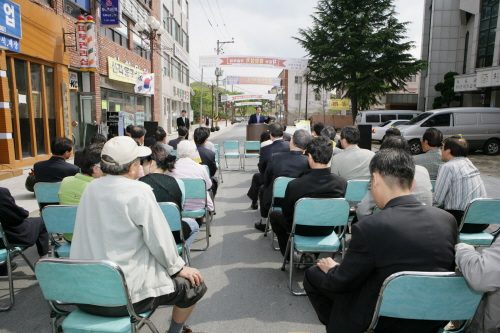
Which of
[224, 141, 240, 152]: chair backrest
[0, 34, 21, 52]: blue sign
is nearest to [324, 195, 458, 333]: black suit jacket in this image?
[224, 141, 240, 152]: chair backrest

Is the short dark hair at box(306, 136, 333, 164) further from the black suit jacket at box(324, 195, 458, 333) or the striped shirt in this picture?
the black suit jacket at box(324, 195, 458, 333)

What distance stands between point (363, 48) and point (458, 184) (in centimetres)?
2359

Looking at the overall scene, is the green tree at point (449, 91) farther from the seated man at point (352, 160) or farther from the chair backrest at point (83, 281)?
the chair backrest at point (83, 281)

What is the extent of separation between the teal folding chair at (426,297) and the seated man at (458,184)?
90.7 inches

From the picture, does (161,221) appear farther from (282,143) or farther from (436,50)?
(436,50)

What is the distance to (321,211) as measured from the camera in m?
3.42

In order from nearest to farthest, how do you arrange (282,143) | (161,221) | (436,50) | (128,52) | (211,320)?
(161,221) → (211,320) → (282,143) → (128,52) → (436,50)

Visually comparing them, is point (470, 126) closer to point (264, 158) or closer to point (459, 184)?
point (264, 158)

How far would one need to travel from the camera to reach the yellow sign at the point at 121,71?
16.6 metres

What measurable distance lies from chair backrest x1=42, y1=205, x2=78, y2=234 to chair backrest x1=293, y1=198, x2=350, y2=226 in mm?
2078

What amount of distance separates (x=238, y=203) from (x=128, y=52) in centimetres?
1552

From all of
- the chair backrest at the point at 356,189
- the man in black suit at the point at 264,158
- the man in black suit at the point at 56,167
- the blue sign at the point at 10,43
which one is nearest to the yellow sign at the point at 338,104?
the blue sign at the point at 10,43

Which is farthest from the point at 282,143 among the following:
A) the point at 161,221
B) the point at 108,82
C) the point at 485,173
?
the point at 108,82

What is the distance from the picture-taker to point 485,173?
11.1m
